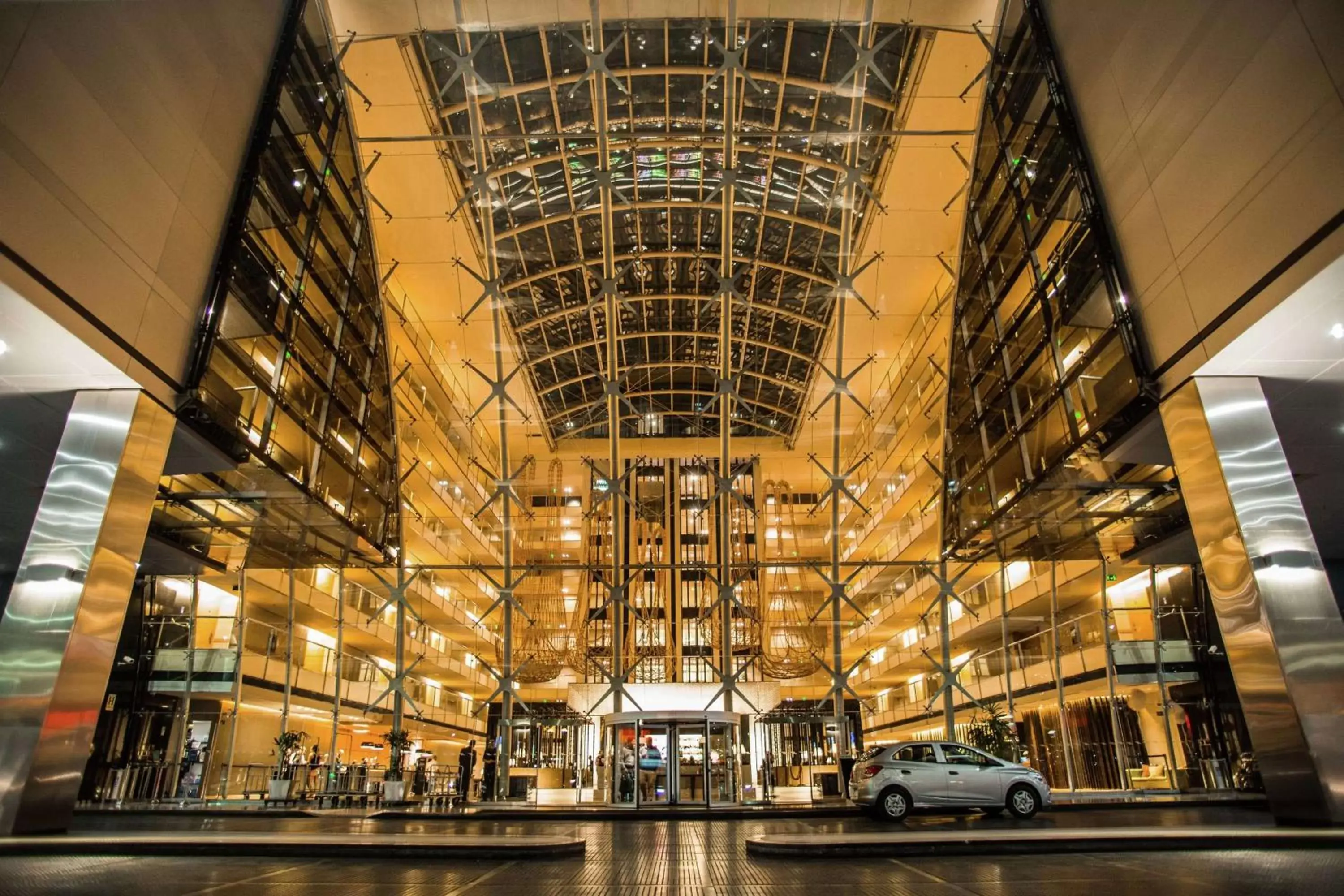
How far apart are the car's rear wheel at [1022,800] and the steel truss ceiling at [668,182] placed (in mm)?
13336

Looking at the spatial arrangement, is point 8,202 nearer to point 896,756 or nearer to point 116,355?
point 116,355

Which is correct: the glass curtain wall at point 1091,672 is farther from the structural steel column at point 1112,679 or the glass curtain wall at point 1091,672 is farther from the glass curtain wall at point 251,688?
the glass curtain wall at point 251,688

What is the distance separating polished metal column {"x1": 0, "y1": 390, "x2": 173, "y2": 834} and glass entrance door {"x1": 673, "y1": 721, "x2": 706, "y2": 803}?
1310 centimetres

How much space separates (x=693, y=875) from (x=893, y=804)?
811 centimetres

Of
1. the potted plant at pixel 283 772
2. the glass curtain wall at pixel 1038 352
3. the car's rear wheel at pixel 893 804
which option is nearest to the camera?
the glass curtain wall at pixel 1038 352

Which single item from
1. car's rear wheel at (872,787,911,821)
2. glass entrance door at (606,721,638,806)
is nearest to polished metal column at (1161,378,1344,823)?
car's rear wheel at (872,787,911,821)

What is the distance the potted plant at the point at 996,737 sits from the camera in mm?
18094

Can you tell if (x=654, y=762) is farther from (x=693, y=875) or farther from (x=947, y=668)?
(x=693, y=875)

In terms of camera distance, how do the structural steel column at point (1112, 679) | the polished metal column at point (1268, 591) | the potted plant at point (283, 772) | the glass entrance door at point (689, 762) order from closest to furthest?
→ the polished metal column at point (1268, 591) → the potted plant at point (283, 772) → the structural steel column at point (1112, 679) → the glass entrance door at point (689, 762)

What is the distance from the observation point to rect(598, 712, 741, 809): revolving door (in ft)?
63.9

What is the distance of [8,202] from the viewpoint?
7941 mm

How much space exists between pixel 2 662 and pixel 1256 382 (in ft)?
51.3

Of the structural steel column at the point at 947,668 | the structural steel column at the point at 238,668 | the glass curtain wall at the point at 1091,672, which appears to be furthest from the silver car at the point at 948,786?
the structural steel column at the point at 238,668

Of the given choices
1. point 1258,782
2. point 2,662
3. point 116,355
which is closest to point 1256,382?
point 1258,782
